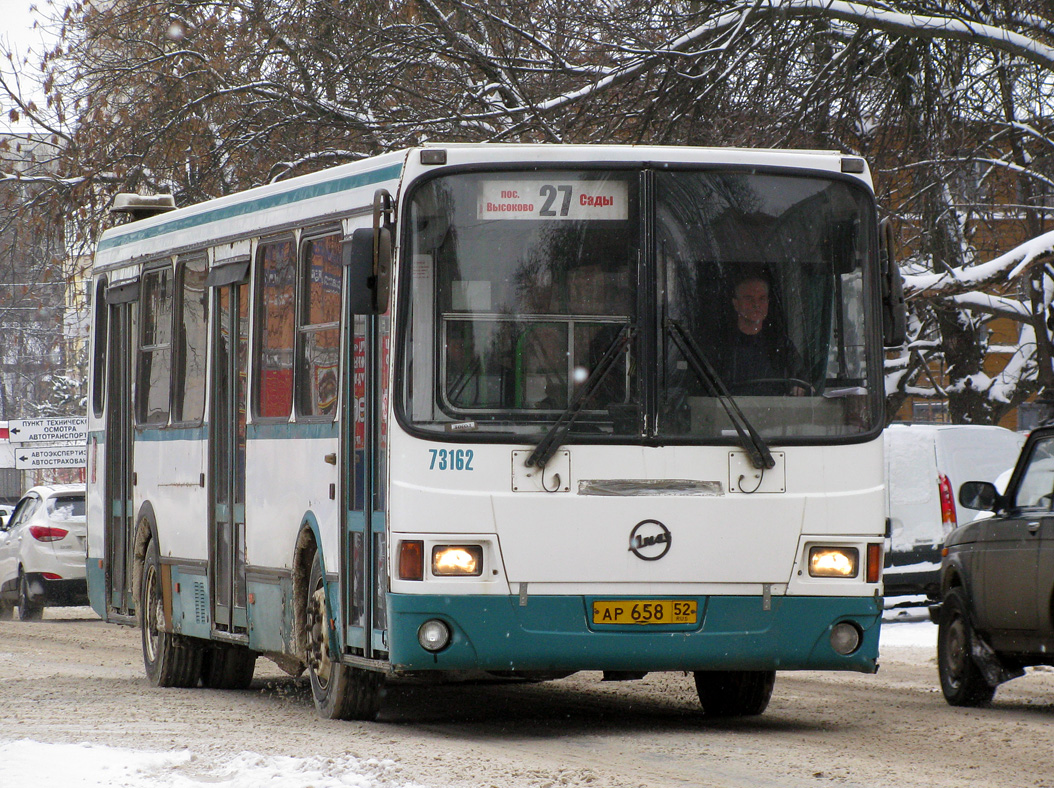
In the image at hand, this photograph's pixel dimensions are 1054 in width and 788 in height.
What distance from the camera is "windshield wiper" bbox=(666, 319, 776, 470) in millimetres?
8945

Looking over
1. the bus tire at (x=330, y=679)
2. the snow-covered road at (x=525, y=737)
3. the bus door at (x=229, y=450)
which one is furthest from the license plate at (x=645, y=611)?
the bus door at (x=229, y=450)

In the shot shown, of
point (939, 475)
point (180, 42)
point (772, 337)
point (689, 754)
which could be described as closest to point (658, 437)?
point (772, 337)

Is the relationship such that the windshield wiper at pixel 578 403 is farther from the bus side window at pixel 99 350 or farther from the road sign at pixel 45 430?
the road sign at pixel 45 430

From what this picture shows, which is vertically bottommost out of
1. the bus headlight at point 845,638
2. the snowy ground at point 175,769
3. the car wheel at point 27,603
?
the car wheel at point 27,603

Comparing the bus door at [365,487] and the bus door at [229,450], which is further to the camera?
the bus door at [229,450]

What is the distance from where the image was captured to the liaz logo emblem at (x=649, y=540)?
8.87 meters

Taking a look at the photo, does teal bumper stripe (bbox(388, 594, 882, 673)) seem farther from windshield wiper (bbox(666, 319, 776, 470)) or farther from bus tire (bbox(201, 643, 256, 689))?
bus tire (bbox(201, 643, 256, 689))

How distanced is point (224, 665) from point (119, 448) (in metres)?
1.97

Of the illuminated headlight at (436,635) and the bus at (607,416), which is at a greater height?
the bus at (607,416)

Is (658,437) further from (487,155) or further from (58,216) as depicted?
(58,216)

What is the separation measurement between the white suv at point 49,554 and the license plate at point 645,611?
16.0 m

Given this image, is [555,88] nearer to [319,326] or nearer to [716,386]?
[319,326]

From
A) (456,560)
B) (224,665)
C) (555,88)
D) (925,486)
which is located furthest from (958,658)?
(555,88)

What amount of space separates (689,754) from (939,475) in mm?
12006
